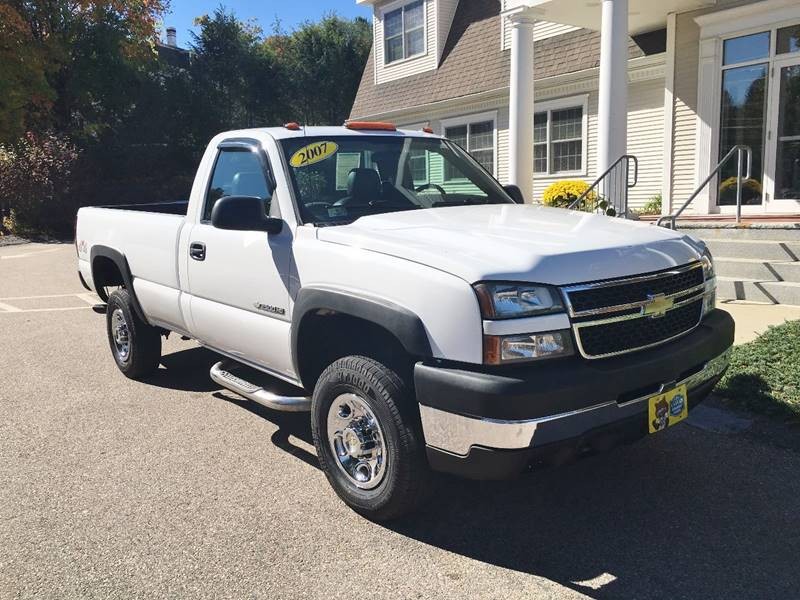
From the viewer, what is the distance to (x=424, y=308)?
2920mm

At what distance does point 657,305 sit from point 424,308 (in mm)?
1103

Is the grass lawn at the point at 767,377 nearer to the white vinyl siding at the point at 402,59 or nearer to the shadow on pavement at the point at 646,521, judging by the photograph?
the shadow on pavement at the point at 646,521

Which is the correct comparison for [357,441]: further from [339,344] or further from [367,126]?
[367,126]

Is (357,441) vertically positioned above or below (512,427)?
below

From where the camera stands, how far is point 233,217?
3.64 metres

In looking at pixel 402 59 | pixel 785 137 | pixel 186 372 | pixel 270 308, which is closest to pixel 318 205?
pixel 270 308

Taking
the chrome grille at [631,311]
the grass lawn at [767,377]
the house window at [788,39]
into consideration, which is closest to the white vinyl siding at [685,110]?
the house window at [788,39]

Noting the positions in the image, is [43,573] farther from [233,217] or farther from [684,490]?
[684,490]

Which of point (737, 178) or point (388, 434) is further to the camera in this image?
point (737, 178)

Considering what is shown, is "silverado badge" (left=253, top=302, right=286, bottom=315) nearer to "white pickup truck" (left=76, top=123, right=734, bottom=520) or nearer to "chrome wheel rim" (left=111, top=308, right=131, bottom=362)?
"white pickup truck" (left=76, top=123, right=734, bottom=520)

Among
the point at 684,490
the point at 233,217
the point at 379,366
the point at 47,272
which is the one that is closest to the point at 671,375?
the point at 684,490

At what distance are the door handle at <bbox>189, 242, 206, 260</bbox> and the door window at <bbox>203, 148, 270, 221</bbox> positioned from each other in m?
0.19

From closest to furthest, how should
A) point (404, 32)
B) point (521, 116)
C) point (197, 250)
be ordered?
point (197, 250) → point (521, 116) → point (404, 32)

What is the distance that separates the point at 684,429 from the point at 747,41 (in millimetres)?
8529
